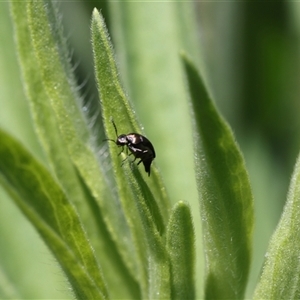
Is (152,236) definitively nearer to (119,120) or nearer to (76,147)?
(119,120)

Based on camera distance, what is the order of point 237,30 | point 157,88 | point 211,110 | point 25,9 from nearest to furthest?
1. point 211,110
2. point 25,9
3. point 157,88
4. point 237,30

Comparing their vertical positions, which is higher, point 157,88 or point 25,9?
point 25,9

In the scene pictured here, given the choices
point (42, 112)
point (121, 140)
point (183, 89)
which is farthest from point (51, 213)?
point (183, 89)

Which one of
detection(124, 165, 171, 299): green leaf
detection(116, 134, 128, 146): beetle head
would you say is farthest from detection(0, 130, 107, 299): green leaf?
detection(116, 134, 128, 146): beetle head

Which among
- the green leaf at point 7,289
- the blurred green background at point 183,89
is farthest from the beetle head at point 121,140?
the green leaf at point 7,289

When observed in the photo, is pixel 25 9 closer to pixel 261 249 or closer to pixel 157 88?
pixel 157 88

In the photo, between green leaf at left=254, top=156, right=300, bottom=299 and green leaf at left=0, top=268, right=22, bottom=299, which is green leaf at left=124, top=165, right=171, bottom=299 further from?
green leaf at left=0, top=268, right=22, bottom=299

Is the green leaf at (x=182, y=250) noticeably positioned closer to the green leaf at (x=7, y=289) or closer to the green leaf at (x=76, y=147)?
the green leaf at (x=76, y=147)

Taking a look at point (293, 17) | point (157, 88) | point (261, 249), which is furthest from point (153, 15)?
point (261, 249)
